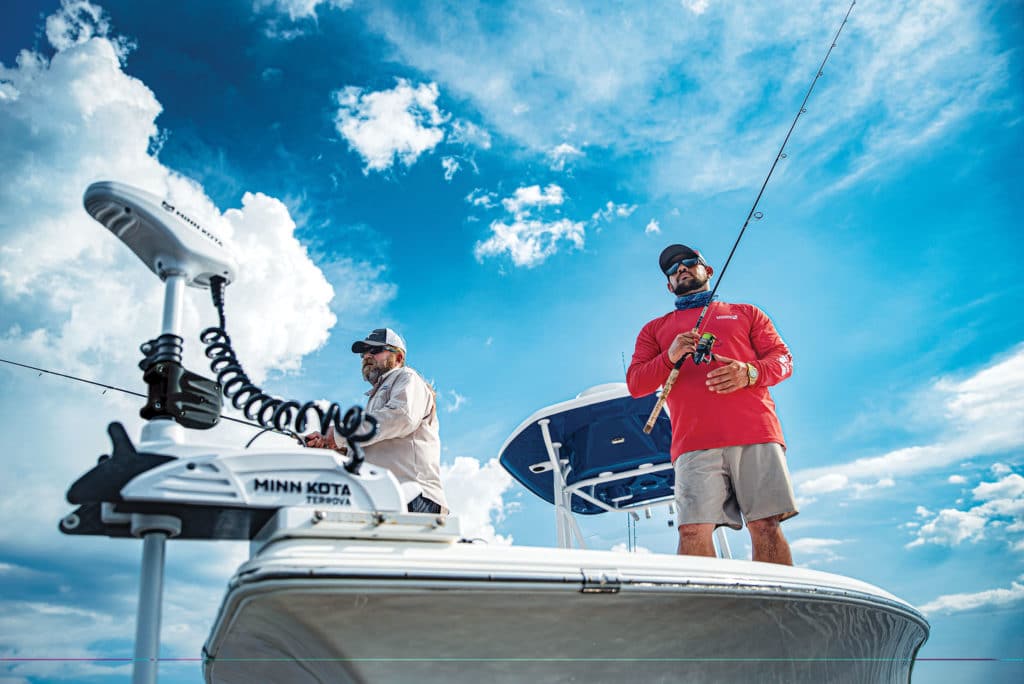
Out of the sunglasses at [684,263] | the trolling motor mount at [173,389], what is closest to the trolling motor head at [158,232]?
the trolling motor mount at [173,389]

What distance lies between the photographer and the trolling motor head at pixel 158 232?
1828 mm

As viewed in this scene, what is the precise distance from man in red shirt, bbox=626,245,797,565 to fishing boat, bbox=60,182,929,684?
421 millimetres

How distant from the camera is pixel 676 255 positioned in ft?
11.1

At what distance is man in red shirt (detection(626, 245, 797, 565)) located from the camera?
2834mm

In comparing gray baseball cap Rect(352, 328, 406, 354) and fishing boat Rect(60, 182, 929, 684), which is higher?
gray baseball cap Rect(352, 328, 406, 354)

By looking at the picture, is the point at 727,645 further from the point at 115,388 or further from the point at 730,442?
the point at 115,388

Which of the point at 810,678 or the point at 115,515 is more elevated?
the point at 115,515

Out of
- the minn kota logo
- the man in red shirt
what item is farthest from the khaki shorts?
the minn kota logo

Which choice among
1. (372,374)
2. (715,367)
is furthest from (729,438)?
(372,374)

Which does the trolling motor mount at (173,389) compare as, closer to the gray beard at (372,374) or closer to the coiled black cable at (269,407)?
the coiled black cable at (269,407)

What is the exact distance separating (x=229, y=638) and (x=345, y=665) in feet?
1.27

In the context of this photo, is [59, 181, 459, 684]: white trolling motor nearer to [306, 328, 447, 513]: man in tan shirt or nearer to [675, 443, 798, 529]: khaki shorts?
[306, 328, 447, 513]: man in tan shirt

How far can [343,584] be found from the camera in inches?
61.6

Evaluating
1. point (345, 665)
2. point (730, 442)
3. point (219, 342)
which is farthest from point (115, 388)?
point (730, 442)
